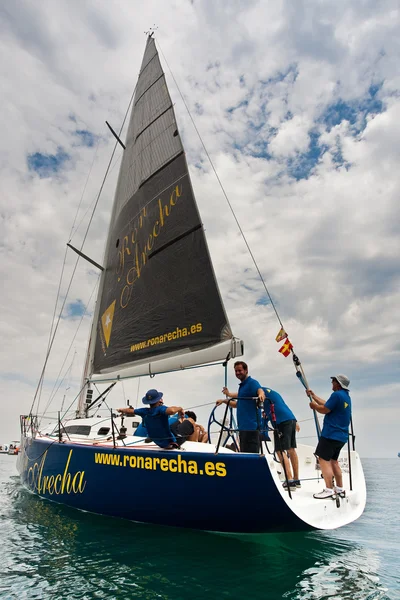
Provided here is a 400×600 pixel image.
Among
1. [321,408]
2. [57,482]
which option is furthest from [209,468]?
[57,482]

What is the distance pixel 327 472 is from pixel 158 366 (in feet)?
13.0

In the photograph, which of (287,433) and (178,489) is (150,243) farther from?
(178,489)

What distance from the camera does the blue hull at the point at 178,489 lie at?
4785mm

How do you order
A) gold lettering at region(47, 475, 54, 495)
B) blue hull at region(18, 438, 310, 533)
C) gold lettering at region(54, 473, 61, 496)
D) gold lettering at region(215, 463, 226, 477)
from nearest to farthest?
blue hull at region(18, 438, 310, 533) → gold lettering at region(215, 463, 226, 477) → gold lettering at region(54, 473, 61, 496) → gold lettering at region(47, 475, 54, 495)

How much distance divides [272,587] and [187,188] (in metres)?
7.90

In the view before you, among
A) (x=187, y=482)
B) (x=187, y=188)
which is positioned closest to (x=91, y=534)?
(x=187, y=482)

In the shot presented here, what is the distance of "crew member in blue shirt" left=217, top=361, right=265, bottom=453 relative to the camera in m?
5.38

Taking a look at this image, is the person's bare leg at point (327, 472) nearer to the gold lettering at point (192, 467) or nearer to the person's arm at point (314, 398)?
the person's arm at point (314, 398)

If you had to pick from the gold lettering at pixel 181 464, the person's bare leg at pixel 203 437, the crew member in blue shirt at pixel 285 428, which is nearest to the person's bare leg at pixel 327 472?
the crew member in blue shirt at pixel 285 428

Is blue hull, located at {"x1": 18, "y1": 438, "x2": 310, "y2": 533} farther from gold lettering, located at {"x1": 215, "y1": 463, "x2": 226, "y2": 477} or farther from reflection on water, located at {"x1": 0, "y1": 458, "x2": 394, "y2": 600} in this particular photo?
reflection on water, located at {"x1": 0, "y1": 458, "x2": 394, "y2": 600}

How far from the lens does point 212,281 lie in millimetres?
7863

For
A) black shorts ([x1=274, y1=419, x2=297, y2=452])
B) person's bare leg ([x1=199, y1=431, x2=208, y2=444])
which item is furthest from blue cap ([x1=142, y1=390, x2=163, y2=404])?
black shorts ([x1=274, y1=419, x2=297, y2=452])

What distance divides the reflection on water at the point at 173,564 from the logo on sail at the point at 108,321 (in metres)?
4.53

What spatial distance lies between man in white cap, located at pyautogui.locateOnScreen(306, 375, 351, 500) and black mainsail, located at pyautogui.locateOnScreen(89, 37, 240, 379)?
7.40ft
